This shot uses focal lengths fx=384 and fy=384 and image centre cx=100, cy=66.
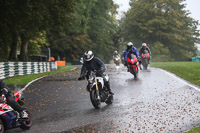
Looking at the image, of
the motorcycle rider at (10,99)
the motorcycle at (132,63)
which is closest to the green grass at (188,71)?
the motorcycle at (132,63)

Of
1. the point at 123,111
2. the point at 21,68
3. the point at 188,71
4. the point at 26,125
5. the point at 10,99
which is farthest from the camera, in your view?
the point at 21,68

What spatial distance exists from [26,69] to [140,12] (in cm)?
5103

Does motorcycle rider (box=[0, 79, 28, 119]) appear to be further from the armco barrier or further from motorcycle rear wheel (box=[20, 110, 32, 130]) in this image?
the armco barrier

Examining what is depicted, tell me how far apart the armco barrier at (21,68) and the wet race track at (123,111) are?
1005 cm

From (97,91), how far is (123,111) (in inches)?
46.9

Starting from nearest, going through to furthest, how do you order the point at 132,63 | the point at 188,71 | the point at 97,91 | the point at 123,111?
the point at 123,111 < the point at 97,91 < the point at 132,63 < the point at 188,71

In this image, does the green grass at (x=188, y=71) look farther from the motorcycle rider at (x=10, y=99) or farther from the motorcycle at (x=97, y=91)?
the motorcycle rider at (x=10, y=99)

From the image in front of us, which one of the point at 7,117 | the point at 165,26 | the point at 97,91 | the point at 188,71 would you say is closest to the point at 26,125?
the point at 7,117

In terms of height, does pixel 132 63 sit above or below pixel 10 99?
above

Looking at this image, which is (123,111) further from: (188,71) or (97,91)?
(188,71)

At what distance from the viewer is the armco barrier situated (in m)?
25.2

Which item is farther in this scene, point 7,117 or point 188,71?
point 188,71

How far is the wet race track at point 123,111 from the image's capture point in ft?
28.1

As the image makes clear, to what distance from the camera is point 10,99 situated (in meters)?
8.45
